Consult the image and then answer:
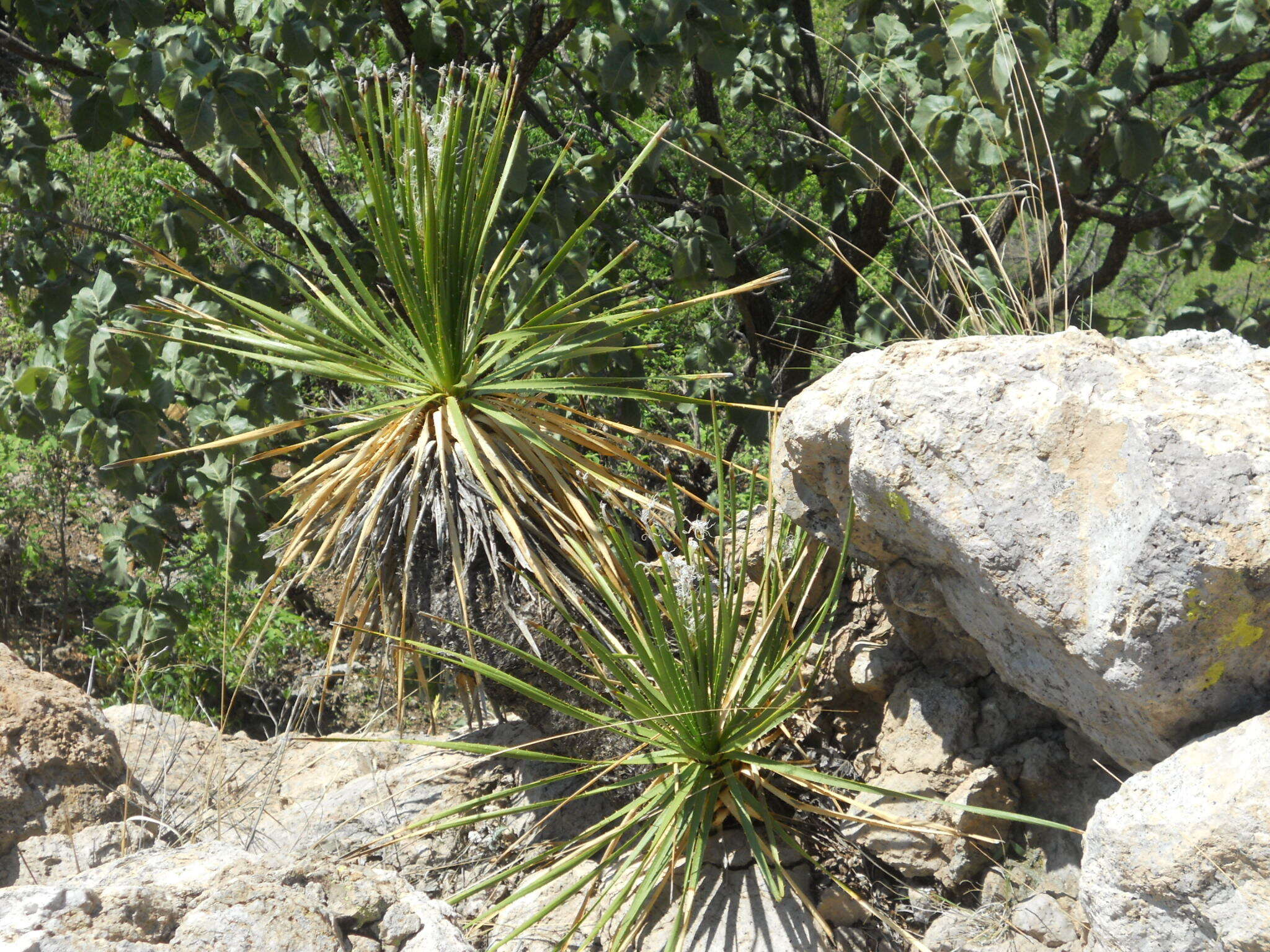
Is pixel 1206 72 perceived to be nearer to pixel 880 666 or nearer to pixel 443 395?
pixel 880 666

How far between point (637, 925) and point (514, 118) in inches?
115

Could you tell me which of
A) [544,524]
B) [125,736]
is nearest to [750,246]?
[544,524]

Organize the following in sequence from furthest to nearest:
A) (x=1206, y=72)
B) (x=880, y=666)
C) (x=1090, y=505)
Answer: (x=1206, y=72) < (x=880, y=666) < (x=1090, y=505)

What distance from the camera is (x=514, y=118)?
13.2ft

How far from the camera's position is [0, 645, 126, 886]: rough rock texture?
2330 millimetres

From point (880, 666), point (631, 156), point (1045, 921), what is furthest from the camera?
point (631, 156)

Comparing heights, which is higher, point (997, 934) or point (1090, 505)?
point (1090, 505)

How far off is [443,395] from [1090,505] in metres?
1.59

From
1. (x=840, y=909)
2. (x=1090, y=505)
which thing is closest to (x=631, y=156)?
(x=1090, y=505)

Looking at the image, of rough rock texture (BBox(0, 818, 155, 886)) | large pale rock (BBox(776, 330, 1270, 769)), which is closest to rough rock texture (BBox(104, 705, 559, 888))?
rough rock texture (BBox(0, 818, 155, 886))

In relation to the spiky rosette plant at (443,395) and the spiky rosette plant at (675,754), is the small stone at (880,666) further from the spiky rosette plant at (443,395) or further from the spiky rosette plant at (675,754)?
the spiky rosette plant at (443,395)

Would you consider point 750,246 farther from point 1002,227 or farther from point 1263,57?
point 1263,57

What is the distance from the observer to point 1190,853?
1.57m

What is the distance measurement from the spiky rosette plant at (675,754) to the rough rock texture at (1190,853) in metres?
0.41
